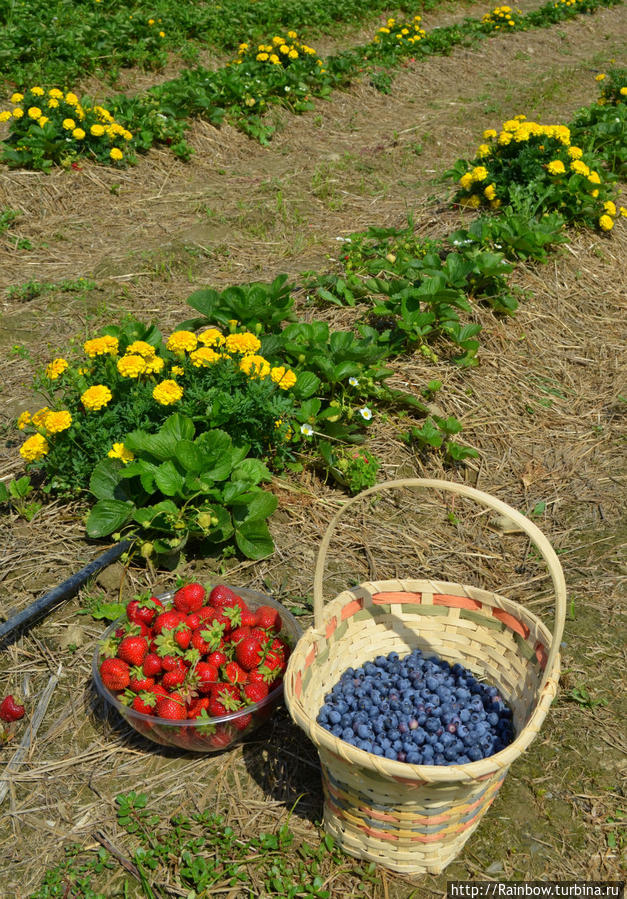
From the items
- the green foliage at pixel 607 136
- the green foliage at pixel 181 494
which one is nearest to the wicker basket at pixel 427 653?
the green foliage at pixel 181 494

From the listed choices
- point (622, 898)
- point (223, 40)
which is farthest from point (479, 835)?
point (223, 40)

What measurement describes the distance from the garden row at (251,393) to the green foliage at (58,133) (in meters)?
2.70

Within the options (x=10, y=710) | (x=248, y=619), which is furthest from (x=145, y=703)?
(x=10, y=710)

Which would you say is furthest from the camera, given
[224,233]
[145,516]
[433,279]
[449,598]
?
[224,233]

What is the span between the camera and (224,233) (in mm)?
5844

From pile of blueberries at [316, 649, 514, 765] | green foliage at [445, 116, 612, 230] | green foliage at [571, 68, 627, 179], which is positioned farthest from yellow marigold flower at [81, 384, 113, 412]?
green foliage at [571, 68, 627, 179]

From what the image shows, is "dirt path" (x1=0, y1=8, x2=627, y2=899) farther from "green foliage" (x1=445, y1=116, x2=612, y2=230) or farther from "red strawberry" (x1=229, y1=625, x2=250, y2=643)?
"red strawberry" (x1=229, y1=625, x2=250, y2=643)

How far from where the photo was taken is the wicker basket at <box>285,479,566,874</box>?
1.80 metres

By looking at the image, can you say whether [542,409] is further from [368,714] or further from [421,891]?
[421,891]

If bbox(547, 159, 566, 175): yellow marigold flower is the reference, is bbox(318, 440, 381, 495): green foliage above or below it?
below

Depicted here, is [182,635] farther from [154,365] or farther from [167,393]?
[154,365]

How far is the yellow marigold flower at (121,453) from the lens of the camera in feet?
9.78

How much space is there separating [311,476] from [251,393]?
605 millimetres

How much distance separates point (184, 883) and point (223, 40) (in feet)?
31.0
